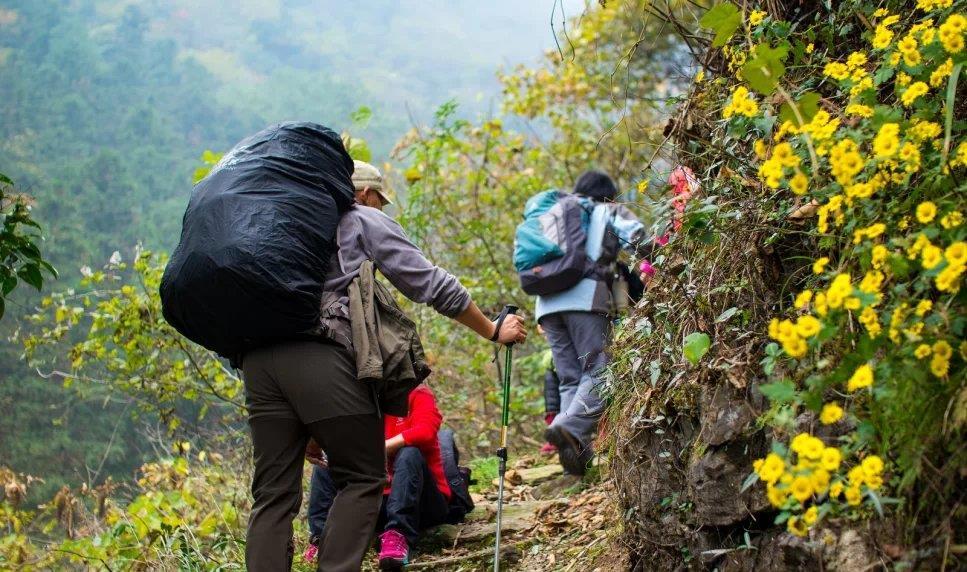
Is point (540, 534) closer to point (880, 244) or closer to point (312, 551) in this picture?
point (312, 551)

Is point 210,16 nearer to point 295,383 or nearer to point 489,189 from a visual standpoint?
point 489,189

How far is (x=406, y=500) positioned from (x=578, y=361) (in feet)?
5.55

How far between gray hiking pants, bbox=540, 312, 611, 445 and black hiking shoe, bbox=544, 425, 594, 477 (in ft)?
0.11

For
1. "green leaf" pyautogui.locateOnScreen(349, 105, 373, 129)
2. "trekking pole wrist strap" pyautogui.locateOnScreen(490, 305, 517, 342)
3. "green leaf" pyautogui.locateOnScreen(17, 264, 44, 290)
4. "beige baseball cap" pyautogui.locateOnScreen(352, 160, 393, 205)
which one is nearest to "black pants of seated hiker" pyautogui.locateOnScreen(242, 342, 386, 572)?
"trekking pole wrist strap" pyautogui.locateOnScreen(490, 305, 517, 342)

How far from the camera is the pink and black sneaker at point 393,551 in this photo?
4.37 m

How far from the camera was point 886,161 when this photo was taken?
216cm

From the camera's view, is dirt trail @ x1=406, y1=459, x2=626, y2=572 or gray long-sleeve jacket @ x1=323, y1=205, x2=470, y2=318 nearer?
gray long-sleeve jacket @ x1=323, y1=205, x2=470, y2=318

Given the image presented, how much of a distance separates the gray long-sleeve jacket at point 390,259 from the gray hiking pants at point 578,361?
5.97 ft

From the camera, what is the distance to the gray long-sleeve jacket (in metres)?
3.41

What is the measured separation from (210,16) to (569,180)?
68.3 feet

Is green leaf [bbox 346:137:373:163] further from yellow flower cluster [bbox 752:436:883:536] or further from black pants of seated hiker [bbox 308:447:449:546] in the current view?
yellow flower cluster [bbox 752:436:883:536]

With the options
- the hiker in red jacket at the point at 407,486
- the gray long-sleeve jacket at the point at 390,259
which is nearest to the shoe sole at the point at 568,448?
the hiker in red jacket at the point at 407,486

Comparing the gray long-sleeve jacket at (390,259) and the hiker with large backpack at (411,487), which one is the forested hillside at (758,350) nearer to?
the hiker with large backpack at (411,487)

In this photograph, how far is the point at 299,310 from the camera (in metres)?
3.12
